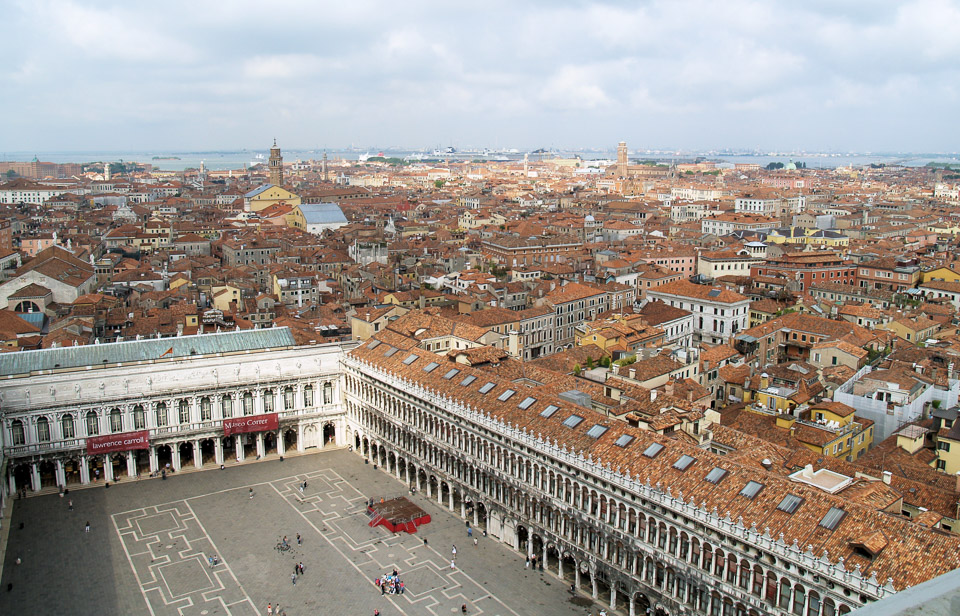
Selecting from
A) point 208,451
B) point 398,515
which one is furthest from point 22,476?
point 398,515

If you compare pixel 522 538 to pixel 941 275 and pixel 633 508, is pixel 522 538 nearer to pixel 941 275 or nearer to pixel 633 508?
pixel 633 508

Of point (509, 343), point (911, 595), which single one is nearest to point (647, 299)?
point (509, 343)

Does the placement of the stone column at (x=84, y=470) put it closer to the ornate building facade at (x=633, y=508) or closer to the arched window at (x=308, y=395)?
the arched window at (x=308, y=395)

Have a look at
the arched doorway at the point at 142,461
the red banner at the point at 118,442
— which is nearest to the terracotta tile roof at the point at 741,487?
the red banner at the point at 118,442

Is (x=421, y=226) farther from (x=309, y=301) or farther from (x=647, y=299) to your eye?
(x=647, y=299)

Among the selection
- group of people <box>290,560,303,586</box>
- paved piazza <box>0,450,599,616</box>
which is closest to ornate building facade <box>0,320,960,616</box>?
paved piazza <box>0,450,599,616</box>
